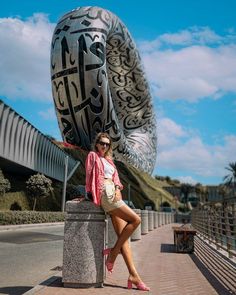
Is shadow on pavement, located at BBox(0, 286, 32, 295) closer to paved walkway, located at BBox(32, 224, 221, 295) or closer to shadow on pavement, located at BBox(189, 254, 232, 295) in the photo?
paved walkway, located at BBox(32, 224, 221, 295)

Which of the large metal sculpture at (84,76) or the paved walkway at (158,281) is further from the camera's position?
the large metal sculpture at (84,76)

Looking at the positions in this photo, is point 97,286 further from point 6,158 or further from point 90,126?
point 6,158

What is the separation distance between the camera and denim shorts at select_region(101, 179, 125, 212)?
5488mm

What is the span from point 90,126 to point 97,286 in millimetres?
19759

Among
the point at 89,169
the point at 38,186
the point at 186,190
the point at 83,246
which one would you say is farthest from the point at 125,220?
the point at 186,190

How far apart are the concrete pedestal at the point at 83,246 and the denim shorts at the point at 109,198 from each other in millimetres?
188

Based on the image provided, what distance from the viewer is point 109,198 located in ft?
18.1

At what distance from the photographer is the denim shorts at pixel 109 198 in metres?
5.49

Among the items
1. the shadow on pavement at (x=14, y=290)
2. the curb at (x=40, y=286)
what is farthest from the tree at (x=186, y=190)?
the curb at (x=40, y=286)

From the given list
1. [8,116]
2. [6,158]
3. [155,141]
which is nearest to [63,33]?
[8,116]

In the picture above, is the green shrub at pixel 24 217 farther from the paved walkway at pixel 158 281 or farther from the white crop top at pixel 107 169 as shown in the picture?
the white crop top at pixel 107 169

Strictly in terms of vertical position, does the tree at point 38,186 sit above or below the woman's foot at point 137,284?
above

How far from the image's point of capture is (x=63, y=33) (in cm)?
2445

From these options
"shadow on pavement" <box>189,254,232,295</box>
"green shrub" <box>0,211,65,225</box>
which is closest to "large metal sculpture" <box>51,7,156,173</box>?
"green shrub" <box>0,211,65,225</box>
